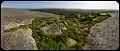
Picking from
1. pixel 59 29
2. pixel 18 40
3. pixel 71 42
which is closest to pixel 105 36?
pixel 71 42

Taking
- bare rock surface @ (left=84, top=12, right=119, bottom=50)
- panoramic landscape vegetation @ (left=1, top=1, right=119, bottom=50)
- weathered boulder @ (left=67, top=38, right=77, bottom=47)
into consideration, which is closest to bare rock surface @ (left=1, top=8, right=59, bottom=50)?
panoramic landscape vegetation @ (left=1, top=1, right=119, bottom=50)

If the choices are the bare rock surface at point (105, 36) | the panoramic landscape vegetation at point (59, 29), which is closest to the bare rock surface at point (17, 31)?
the panoramic landscape vegetation at point (59, 29)

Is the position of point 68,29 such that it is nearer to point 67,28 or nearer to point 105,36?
Answer: point 67,28

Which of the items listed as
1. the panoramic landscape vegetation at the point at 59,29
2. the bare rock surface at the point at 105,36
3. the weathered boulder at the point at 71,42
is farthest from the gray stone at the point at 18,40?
the bare rock surface at the point at 105,36

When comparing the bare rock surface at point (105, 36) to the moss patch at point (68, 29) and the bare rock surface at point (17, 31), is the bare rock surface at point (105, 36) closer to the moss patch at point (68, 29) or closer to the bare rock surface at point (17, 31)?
the moss patch at point (68, 29)

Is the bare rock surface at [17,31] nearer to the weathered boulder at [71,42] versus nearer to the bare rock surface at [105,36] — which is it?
the weathered boulder at [71,42]

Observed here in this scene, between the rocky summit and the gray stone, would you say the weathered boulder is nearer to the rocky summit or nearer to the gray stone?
the rocky summit

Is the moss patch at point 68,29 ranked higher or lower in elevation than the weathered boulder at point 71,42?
higher

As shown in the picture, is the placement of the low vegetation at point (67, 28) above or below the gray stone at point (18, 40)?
above
